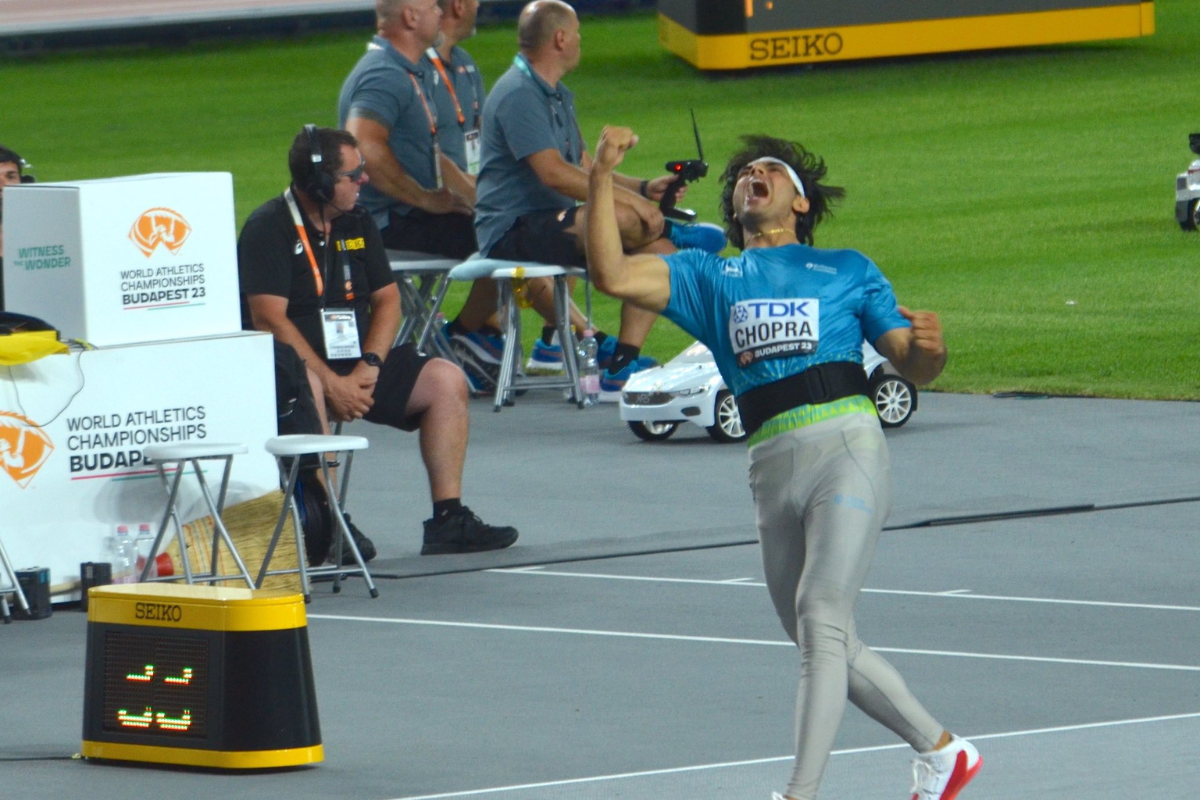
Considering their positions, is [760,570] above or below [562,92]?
below

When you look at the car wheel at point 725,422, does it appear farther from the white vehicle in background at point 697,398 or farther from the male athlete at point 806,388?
the male athlete at point 806,388

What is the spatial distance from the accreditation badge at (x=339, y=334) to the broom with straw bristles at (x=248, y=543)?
74cm

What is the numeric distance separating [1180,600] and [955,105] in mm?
23411

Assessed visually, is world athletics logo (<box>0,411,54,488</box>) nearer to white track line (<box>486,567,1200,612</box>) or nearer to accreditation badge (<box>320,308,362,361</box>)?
accreditation badge (<box>320,308,362,361</box>)

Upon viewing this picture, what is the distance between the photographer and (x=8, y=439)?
853 centimetres

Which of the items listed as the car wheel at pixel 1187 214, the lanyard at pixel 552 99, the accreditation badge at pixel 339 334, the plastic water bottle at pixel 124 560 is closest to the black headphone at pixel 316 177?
the accreditation badge at pixel 339 334

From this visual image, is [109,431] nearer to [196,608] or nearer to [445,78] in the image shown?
[196,608]

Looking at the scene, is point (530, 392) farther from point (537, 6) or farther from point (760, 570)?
point (760, 570)

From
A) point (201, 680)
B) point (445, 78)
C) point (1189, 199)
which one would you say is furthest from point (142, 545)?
point (1189, 199)

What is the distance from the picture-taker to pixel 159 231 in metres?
8.91

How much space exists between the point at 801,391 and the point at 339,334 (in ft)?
13.8

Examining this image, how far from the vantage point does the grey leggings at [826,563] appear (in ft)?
17.8

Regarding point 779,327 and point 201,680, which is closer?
point 779,327

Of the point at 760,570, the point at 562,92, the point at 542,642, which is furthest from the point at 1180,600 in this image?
the point at 562,92
